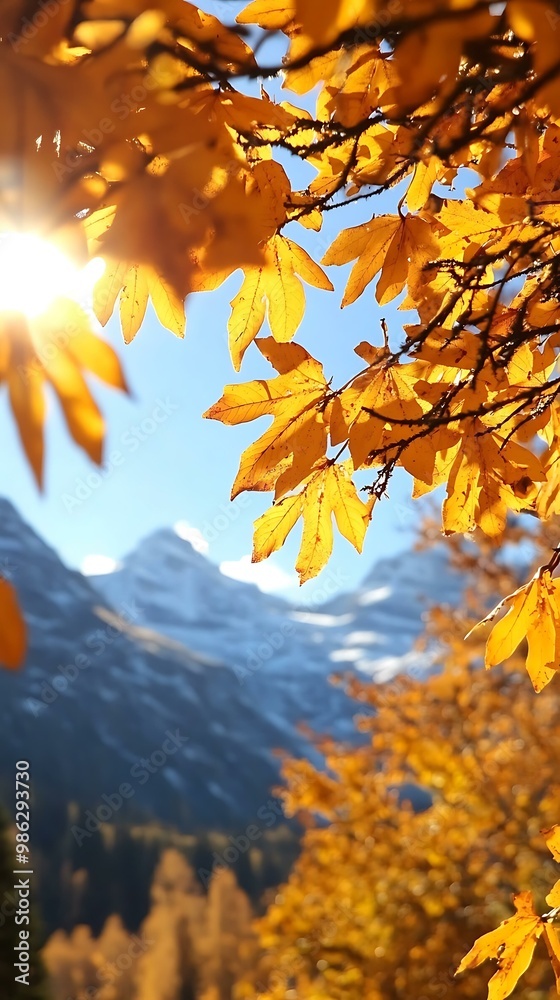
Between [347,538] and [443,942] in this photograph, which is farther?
[443,942]

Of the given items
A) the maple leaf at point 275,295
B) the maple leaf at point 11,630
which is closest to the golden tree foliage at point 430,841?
the maple leaf at point 275,295

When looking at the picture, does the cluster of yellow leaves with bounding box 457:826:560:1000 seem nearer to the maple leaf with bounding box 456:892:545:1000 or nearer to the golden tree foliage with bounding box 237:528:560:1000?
the maple leaf with bounding box 456:892:545:1000

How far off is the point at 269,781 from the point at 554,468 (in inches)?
3505

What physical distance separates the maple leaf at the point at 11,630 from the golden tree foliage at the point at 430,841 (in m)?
5.05

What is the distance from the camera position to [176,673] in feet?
310

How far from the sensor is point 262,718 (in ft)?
335

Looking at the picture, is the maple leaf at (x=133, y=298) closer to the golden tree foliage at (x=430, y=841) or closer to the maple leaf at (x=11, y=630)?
the maple leaf at (x=11, y=630)

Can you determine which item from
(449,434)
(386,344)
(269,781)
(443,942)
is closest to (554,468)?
(449,434)

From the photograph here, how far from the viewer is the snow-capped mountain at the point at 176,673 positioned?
6581 cm

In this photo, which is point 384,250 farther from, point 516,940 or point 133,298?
point 516,940

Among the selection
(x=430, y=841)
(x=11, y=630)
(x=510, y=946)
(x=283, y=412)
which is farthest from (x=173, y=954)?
(x=11, y=630)

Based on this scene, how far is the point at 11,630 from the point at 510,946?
956 millimetres

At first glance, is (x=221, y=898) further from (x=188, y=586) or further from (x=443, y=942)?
(x=188, y=586)

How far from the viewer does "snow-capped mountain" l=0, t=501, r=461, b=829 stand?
216 feet
